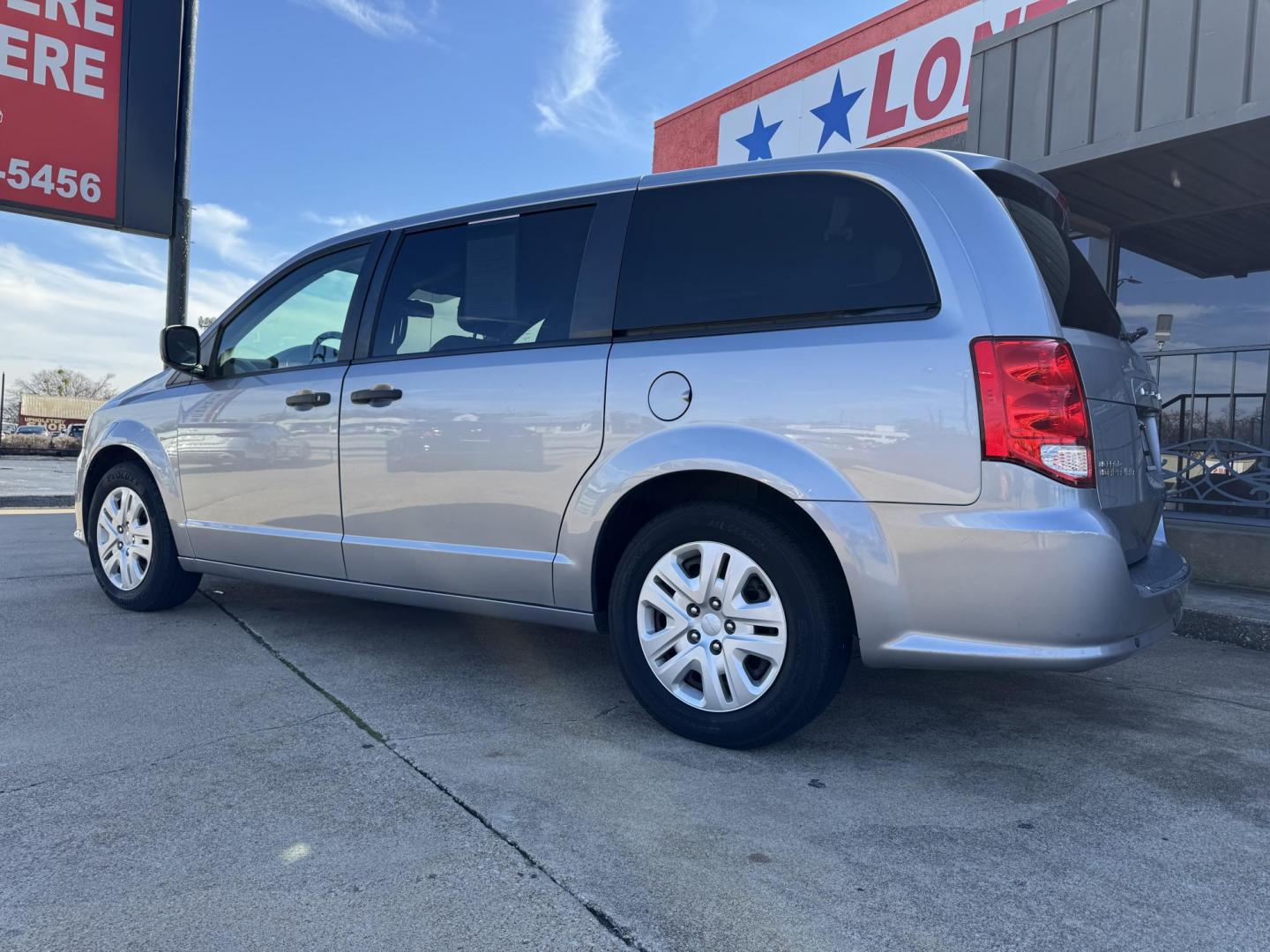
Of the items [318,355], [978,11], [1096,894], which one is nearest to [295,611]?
[318,355]

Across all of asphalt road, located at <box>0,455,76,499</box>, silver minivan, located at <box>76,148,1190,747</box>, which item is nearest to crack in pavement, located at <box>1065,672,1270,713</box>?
silver minivan, located at <box>76,148,1190,747</box>

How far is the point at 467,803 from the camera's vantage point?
2477 millimetres

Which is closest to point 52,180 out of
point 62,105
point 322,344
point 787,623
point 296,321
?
point 62,105

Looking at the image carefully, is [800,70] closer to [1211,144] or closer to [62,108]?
[1211,144]

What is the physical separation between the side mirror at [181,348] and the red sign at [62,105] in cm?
749

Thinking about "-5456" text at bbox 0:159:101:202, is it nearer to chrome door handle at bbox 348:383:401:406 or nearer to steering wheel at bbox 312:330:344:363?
steering wheel at bbox 312:330:344:363

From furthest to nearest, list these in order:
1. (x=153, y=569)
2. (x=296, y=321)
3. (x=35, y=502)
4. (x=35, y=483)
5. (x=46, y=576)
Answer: (x=35, y=483)
(x=35, y=502)
(x=46, y=576)
(x=153, y=569)
(x=296, y=321)

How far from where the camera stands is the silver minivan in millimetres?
2547

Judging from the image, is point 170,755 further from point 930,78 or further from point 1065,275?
point 930,78

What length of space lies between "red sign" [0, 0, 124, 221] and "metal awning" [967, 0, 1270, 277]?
9107mm

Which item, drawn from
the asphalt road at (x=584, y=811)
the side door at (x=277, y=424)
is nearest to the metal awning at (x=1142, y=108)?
the asphalt road at (x=584, y=811)

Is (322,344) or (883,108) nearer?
(322,344)

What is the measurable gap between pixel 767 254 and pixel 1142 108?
14.3ft

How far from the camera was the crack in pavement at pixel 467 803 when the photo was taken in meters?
1.89
